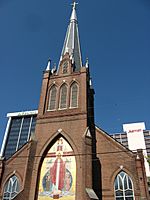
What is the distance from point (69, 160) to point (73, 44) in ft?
63.6

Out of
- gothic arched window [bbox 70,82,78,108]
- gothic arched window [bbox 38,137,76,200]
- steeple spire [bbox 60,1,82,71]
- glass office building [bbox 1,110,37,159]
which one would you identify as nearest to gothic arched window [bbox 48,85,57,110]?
gothic arched window [bbox 70,82,78,108]

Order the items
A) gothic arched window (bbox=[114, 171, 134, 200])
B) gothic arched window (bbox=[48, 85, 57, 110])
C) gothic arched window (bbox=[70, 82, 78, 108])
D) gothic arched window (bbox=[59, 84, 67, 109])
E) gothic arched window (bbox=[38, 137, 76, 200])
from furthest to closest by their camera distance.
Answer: gothic arched window (bbox=[48, 85, 57, 110]) → gothic arched window (bbox=[59, 84, 67, 109]) → gothic arched window (bbox=[70, 82, 78, 108]) → gothic arched window (bbox=[114, 171, 134, 200]) → gothic arched window (bbox=[38, 137, 76, 200])

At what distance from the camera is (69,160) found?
68.9 feet

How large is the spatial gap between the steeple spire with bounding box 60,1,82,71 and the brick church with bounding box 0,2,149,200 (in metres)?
3.79

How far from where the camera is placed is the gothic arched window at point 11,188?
22.9 m

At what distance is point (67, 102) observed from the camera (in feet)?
82.3

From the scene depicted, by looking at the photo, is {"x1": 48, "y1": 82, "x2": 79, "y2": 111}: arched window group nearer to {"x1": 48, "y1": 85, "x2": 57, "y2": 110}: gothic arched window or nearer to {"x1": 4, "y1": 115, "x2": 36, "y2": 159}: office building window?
{"x1": 48, "y1": 85, "x2": 57, "y2": 110}: gothic arched window

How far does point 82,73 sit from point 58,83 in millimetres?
3137

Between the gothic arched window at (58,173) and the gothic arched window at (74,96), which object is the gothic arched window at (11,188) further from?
the gothic arched window at (74,96)

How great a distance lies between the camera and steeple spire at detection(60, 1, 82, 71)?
3170cm

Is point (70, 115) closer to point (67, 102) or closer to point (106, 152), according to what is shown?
point (67, 102)

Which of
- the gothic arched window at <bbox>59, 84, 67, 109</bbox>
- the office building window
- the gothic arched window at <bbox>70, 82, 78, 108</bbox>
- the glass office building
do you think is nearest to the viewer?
the gothic arched window at <bbox>70, 82, 78, 108</bbox>

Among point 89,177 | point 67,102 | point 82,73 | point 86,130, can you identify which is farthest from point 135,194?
point 82,73

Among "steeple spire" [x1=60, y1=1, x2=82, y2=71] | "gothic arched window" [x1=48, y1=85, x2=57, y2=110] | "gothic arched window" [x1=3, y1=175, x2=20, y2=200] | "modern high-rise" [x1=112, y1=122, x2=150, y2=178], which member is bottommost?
"gothic arched window" [x1=3, y1=175, x2=20, y2=200]
